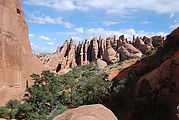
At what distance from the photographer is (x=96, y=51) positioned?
63.4 m

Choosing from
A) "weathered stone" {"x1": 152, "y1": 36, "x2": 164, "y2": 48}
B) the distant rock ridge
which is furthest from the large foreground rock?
"weathered stone" {"x1": 152, "y1": 36, "x2": 164, "y2": 48}

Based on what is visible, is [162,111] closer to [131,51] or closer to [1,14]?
[1,14]

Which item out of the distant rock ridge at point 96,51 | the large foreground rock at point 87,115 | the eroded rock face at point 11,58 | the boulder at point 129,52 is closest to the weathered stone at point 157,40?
the distant rock ridge at point 96,51

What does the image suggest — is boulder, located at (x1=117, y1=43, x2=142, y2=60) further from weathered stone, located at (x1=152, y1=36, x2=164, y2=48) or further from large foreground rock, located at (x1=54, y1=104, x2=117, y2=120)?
large foreground rock, located at (x1=54, y1=104, x2=117, y2=120)

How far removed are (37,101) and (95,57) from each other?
46.5m

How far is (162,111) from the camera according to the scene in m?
11.4

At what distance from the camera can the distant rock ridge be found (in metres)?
47.1

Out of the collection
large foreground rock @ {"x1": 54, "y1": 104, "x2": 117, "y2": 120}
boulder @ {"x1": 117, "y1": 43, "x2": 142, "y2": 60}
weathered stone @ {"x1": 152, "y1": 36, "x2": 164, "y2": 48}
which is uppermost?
weathered stone @ {"x1": 152, "y1": 36, "x2": 164, "y2": 48}

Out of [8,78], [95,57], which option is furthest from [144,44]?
[8,78]

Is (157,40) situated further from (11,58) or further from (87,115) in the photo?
(87,115)

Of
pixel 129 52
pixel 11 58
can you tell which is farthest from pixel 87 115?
pixel 129 52

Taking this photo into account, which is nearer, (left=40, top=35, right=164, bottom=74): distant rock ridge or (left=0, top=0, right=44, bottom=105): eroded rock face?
(left=0, top=0, right=44, bottom=105): eroded rock face

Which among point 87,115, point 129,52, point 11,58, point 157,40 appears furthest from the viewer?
point 157,40

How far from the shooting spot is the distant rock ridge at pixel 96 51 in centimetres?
4706
